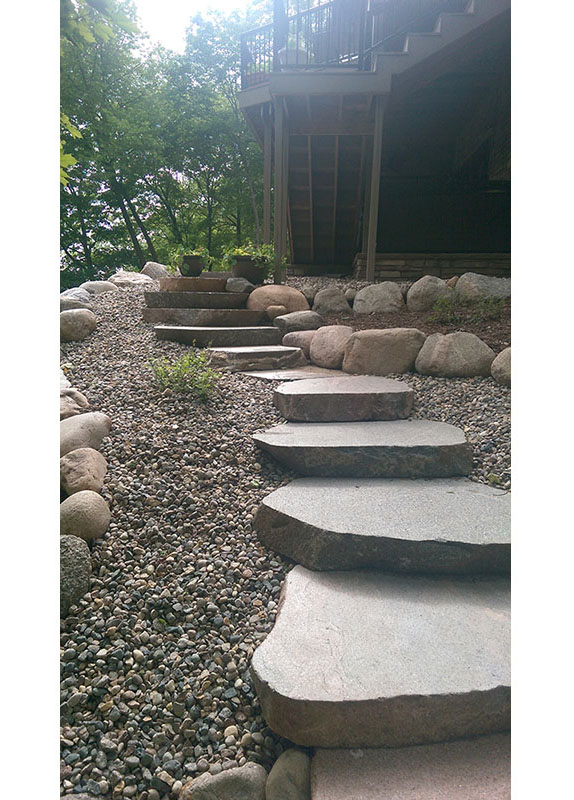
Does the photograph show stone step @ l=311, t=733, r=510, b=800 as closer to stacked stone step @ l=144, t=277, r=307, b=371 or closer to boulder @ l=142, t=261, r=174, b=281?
stacked stone step @ l=144, t=277, r=307, b=371

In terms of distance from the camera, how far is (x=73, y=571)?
5.15 feet

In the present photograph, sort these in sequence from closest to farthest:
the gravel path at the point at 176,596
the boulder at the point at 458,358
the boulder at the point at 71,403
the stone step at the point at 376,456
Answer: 1. the gravel path at the point at 176,596
2. the stone step at the point at 376,456
3. the boulder at the point at 71,403
4. the boulder at the point at 458,358

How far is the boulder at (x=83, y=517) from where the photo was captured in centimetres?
174

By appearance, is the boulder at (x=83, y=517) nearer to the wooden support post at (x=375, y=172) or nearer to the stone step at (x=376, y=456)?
the stone step at (x=376, y=456)

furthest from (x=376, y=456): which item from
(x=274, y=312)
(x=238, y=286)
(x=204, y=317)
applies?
(x=238, y=286)

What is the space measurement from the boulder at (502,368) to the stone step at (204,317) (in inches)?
92.2

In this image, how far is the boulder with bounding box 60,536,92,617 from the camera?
1.53 m

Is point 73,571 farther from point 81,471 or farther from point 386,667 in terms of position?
point 386,667

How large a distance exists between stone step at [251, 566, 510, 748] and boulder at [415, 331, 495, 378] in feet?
6.24

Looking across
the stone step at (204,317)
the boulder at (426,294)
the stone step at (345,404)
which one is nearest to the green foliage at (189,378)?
the stone step at (345,404)

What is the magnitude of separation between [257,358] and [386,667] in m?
2.66

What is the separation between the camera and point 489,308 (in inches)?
161

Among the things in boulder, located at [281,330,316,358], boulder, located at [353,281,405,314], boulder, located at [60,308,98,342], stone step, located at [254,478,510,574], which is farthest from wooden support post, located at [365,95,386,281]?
stone step, located at [254,478,510,574]
